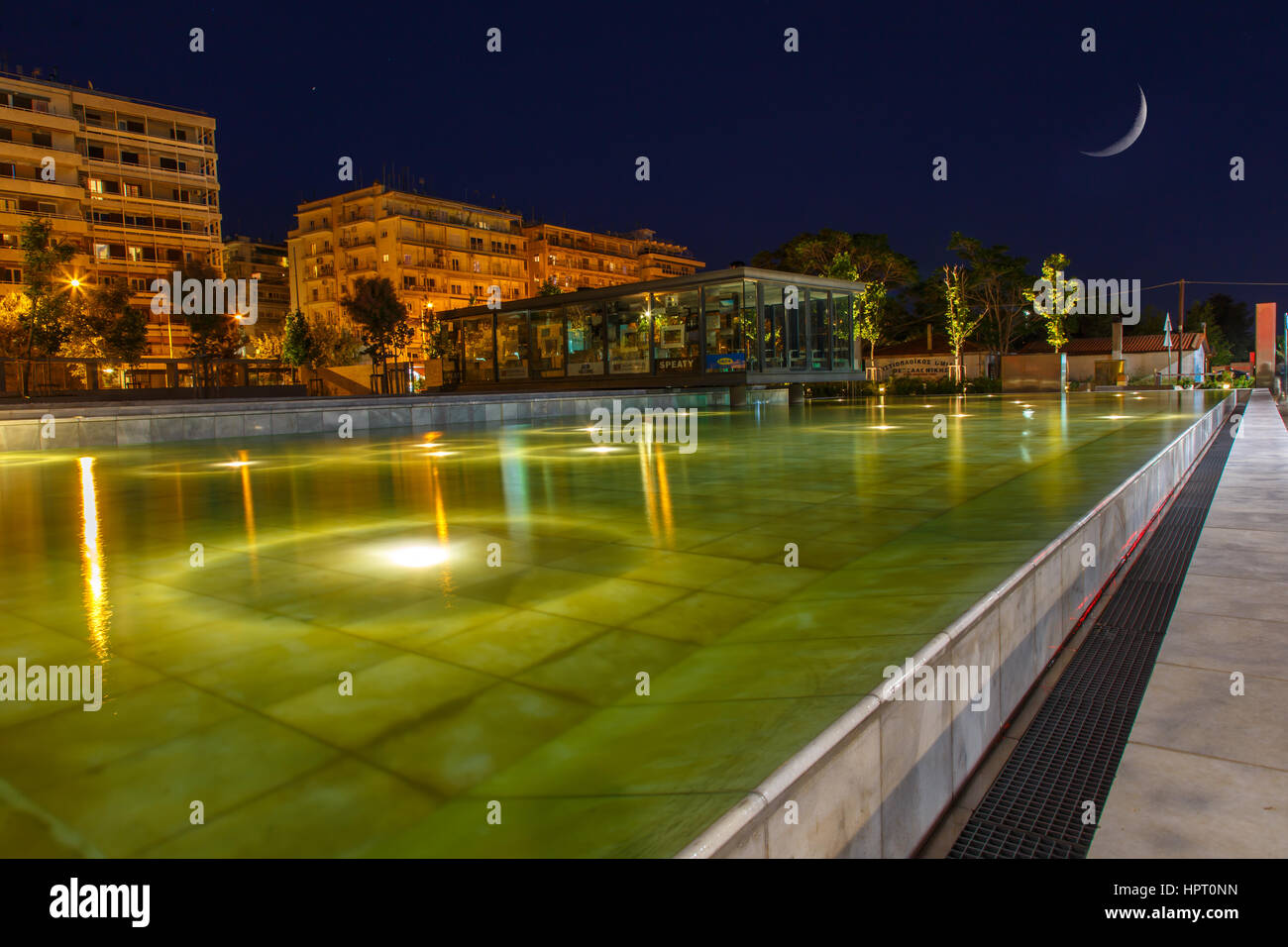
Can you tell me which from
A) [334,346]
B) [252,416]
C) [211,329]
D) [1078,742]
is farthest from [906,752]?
[334,346]

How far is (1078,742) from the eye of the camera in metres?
3.51

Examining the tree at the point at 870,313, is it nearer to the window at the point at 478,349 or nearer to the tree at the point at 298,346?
the window at the point at 478,349

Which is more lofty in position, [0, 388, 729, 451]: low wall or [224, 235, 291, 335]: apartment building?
[224, 235, 291, 335]: apartment building

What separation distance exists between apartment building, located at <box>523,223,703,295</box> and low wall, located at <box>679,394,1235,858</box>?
88.7m

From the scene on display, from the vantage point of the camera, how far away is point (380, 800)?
2.23 m

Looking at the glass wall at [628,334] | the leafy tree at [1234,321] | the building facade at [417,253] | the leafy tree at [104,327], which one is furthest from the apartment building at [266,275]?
the leafy tree at [1234,321]

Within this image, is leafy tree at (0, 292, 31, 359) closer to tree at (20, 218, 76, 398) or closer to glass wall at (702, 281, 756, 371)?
tree at (20, 218, 76, 398)

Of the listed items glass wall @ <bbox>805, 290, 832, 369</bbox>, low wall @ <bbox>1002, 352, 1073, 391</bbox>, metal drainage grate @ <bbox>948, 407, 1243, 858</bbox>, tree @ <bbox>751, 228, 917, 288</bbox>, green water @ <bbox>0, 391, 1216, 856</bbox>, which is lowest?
metal drainage grate @ <bbox>948, 407, 1243, 858</bbox>

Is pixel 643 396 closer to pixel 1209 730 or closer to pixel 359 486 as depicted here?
pixel 359 486

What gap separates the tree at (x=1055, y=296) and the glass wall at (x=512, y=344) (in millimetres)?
35788

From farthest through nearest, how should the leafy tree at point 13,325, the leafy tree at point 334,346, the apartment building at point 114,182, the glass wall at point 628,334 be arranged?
the apartment building at point 114,182, the leafy tree at point 334,346, the leafy tree at point 13,325, the glass wall at point 628,334

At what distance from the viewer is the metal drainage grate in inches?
112

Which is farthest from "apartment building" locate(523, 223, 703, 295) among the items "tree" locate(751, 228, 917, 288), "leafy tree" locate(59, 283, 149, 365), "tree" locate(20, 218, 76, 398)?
"tree" locate(20, 218, 76, 398)

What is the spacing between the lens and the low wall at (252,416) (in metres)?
14.8
